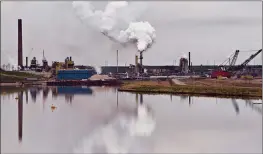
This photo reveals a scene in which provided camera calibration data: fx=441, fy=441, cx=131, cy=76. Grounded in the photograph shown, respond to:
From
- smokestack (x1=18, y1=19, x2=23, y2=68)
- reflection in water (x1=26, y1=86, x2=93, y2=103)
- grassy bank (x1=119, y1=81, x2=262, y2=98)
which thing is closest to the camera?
grassy bank (x1=119, y1=81, x2=262, y2=98)

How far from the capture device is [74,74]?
6378cm

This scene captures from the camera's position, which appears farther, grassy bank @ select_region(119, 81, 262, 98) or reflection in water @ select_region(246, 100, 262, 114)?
grassy bank @ select_region(119, 81, 262, 98)

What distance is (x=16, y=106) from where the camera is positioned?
25.4 m

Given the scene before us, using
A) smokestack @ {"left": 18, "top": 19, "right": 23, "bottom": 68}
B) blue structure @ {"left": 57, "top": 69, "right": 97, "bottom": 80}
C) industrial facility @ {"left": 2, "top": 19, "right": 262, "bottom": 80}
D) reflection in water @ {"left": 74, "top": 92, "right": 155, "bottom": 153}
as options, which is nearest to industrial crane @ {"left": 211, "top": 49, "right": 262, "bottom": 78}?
industrial facility @ {"left": 2, "top": 19, "right": 262, "bottom": 80}

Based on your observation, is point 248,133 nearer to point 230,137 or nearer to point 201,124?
point 230,137

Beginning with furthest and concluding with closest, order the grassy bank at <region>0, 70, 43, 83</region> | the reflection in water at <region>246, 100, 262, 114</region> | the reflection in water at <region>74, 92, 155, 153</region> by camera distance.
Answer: the grassy bank at <region>0, 70, 43, 83</region> → the reflection in water at <region>246, 100, 262, 114</region> → the reflection in water at <region>74, 92, 155, 153</region>

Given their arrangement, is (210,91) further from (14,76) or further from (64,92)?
(14,76)

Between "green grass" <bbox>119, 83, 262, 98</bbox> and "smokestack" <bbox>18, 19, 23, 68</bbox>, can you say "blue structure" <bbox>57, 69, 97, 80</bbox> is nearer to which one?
"smokestack" <bbox>18, 19, 23, 68</bbox>

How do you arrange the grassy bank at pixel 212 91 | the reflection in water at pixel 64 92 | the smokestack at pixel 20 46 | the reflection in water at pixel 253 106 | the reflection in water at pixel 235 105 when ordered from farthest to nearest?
1. the smokestack at pixel 20 46
2. the reflection in water at pixel 64 92
3. the grassy bank at pixel 212 91
4. the reflection in water at pixel 235 105
5. the reflection in water at pixel 253 106

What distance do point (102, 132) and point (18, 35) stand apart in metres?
49.1

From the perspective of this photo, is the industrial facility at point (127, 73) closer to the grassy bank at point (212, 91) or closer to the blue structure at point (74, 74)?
the blue structure at point (74, 74)

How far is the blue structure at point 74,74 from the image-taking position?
63.3 m

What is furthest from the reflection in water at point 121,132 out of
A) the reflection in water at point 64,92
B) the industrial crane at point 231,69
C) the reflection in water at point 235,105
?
the industrial crane at point 231,69

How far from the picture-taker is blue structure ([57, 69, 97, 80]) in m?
63.3
